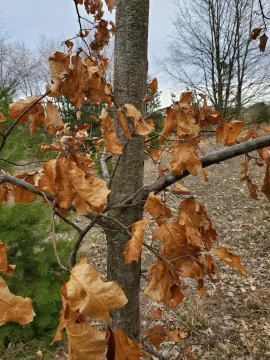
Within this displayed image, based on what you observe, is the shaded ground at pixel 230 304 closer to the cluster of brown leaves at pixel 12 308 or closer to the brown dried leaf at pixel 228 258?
the brown dried leaf at pixel 228 258

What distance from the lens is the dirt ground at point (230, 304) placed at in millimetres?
2646

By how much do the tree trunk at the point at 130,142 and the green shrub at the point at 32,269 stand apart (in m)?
1.64

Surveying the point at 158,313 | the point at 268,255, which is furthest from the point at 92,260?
the point at 158,313

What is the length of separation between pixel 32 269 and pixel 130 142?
7.35ft

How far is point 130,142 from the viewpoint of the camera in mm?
1116

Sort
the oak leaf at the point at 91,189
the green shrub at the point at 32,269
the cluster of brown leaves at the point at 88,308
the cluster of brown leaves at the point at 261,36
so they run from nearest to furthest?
the cluster of brown leaves at the point at 88,308 < the oak leaf at the point at 91,189 < the cluster of brown leaves at the point at 261,36 < the green shrub at the point at 32,269

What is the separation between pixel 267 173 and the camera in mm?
773

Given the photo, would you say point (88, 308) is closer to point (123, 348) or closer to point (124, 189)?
point (123, 348)

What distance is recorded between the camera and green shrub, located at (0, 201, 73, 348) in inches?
101

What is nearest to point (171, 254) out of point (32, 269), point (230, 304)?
point (32, 269)

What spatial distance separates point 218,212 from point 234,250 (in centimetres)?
169

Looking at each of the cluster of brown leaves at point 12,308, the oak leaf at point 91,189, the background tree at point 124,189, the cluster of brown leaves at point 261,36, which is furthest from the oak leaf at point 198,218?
the cluster of brown leaves at point 261,36

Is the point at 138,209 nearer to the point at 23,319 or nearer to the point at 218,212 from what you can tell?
the point at 23,319

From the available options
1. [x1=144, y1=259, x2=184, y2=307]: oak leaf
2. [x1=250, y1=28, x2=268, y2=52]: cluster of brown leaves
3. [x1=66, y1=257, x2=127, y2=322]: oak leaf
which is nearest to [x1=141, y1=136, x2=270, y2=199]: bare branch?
[x1=144, y1=259, x2=184, y2=307]: oak leaf
